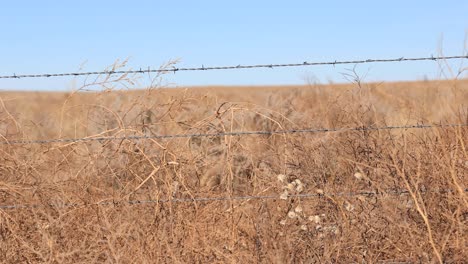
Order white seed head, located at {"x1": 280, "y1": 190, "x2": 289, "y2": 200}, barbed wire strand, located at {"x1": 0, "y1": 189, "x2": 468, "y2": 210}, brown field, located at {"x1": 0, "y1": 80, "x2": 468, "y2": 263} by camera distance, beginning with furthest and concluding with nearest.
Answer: white seed head, located at {"x1": 280, "y1": 190, "x2": 289, "y2": 200}
barbed wire strand, located at {"x1": 0, "y1": 189, "x2": 468, "y2": 210}
brown field, located at {"x1": 0, "y1": 80, "x2": 468, "y2": 263}

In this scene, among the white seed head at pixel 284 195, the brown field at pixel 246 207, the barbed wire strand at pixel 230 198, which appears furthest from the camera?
the white seed head at pixel 284 195

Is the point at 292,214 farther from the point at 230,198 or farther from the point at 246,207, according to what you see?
the point at 230,198

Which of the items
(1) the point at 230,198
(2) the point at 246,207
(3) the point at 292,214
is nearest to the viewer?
(1) the point at 230,198

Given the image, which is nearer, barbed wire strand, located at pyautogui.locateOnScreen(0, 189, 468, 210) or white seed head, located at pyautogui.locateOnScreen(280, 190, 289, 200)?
barbed wire strand, located at pyautogui.locateOnScreen(0, 189, 468, 210)

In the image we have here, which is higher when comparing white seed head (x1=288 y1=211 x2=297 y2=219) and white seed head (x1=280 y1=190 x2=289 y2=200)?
white seed head (x1=280 y1=190 x2=289 y2=200)

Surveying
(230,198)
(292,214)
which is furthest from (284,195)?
(230,198)

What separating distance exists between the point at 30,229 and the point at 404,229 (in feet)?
7.61

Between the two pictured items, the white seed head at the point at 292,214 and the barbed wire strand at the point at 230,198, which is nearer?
the barbed wire strand at the point at 230,198

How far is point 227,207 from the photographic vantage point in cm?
510

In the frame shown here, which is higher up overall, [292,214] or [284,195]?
[284,195]

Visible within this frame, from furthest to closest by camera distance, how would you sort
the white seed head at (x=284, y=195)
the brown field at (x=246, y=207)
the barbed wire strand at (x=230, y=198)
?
the white seed head at (x=284, y=195) < the barbed wire strand at (x=230, y=198) < the brown field at (x=246, y=207)

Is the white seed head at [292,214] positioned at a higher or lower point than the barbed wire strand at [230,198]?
lower

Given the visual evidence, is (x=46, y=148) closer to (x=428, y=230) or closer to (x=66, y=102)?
(x=66, y=102)

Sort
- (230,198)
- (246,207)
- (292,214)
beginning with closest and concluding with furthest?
(230,198)
(292,214)
(246,207)
